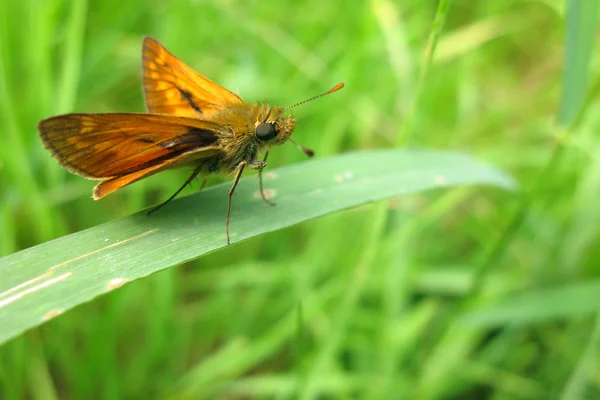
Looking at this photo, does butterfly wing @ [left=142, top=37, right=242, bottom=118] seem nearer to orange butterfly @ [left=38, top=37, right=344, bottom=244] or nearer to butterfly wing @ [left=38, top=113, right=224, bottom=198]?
orange butterfly @ [left=38, top=37, right=344, bottom=244]

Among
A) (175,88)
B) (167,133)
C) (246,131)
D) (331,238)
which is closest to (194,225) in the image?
(167,133)

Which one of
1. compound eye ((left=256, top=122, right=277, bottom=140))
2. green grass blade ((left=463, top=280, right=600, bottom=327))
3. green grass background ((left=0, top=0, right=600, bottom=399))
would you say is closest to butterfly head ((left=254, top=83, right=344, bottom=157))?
compound eye ((left=256, top=122, right=277, bottom=140))

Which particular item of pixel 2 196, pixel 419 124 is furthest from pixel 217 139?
pixel 419 124

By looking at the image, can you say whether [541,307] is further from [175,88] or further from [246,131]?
[175,88]

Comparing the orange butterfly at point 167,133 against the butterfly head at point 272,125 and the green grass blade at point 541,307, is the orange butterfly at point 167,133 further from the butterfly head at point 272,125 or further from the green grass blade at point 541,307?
the green grass blade at point 541,307

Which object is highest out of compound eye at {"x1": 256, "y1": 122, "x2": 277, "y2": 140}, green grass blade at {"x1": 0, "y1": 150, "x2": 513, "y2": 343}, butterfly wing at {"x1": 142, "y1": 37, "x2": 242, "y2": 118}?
butterfly wing at {"x1": 142, "y1": 37, "x2": 242, "y2": 118}

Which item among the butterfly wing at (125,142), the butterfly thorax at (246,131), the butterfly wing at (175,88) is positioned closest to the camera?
the butterfly wing at (125,142)

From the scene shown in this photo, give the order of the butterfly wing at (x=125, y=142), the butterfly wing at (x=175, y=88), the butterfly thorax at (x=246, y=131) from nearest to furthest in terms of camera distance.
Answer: the butterfly wing at (x=125, y=142) < the butterfly thorax at (x=246, y=131) < the butterfly wing at (x=175, y=88)

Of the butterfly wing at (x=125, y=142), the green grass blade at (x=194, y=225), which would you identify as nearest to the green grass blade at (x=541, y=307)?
the green grass blade at (x=194, y=225)
